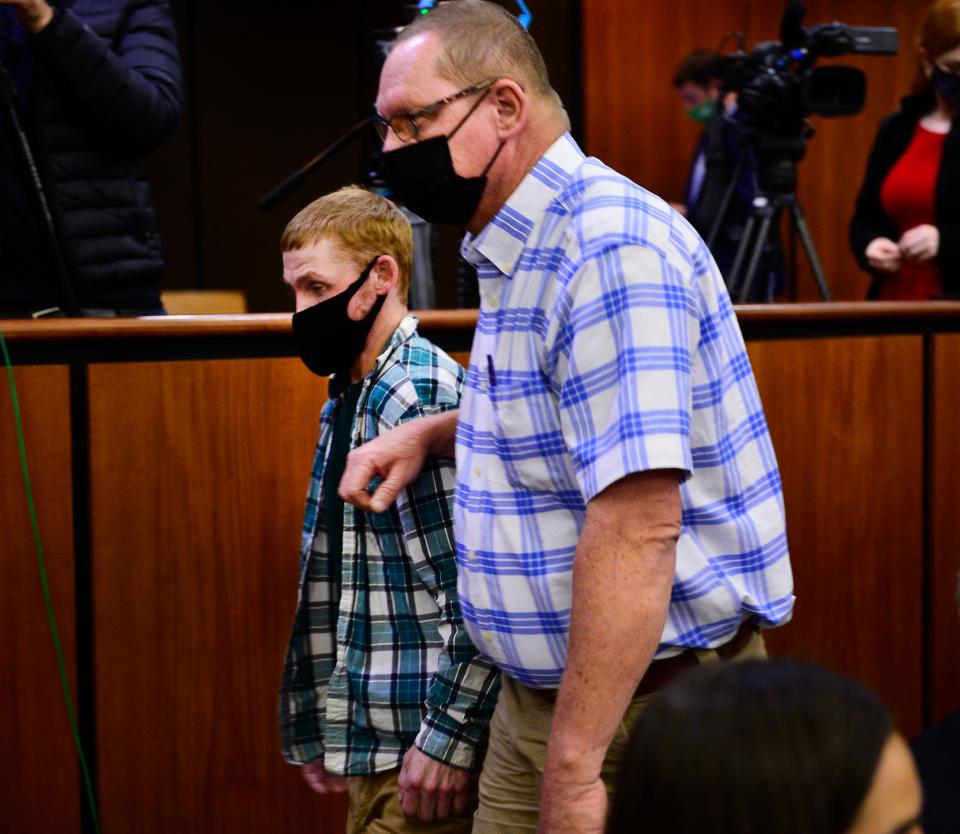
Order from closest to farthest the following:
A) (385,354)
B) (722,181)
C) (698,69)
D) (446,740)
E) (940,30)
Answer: (446,740)
(385,354)
(940,30)
(722,181)
(698,69)

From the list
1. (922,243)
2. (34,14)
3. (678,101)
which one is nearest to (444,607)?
(34,14)

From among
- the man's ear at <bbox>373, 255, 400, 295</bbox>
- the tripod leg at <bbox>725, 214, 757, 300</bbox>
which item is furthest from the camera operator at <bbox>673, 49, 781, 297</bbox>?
the man's ear at <bbox>373, 255, 400, 295</bbox>

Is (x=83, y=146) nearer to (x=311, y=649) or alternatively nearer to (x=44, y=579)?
(x=44, y=579)

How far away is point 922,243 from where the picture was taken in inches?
120

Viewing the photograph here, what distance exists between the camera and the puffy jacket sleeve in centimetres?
249

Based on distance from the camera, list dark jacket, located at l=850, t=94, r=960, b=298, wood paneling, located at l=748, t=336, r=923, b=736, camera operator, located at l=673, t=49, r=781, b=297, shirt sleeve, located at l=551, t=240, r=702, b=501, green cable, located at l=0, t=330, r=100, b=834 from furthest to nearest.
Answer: camera operator, located at l=673, t=49, r=781, b=297 < dark jacket, located at l=850, t=94, r=960, b=298 < wood paneling, located at l=748, t=336, r=923, b=736 < green cable, located at l=0, t=330, r=100, b=834 < shirt sleeve, located at l=551, t=240, r=702, b=501

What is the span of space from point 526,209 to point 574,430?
10.0 inches

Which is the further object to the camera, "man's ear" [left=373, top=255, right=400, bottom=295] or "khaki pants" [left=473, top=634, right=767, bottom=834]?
"man's ear" [left=373, top=255, right=400, bottom=295]

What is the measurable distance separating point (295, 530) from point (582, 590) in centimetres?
135

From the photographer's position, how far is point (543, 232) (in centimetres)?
126

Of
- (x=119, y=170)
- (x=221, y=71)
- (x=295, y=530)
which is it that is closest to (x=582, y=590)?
(x=295, y=530)

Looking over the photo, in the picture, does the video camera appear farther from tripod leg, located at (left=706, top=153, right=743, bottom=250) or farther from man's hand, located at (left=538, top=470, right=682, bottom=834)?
man's hand, located at (left=538, top=470, right=682, bottom=834)

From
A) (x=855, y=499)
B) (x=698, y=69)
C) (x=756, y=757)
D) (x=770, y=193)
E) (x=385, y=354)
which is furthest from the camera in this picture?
(x=698, y=69)

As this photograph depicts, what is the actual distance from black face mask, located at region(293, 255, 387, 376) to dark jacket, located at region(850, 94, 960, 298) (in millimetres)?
1745
